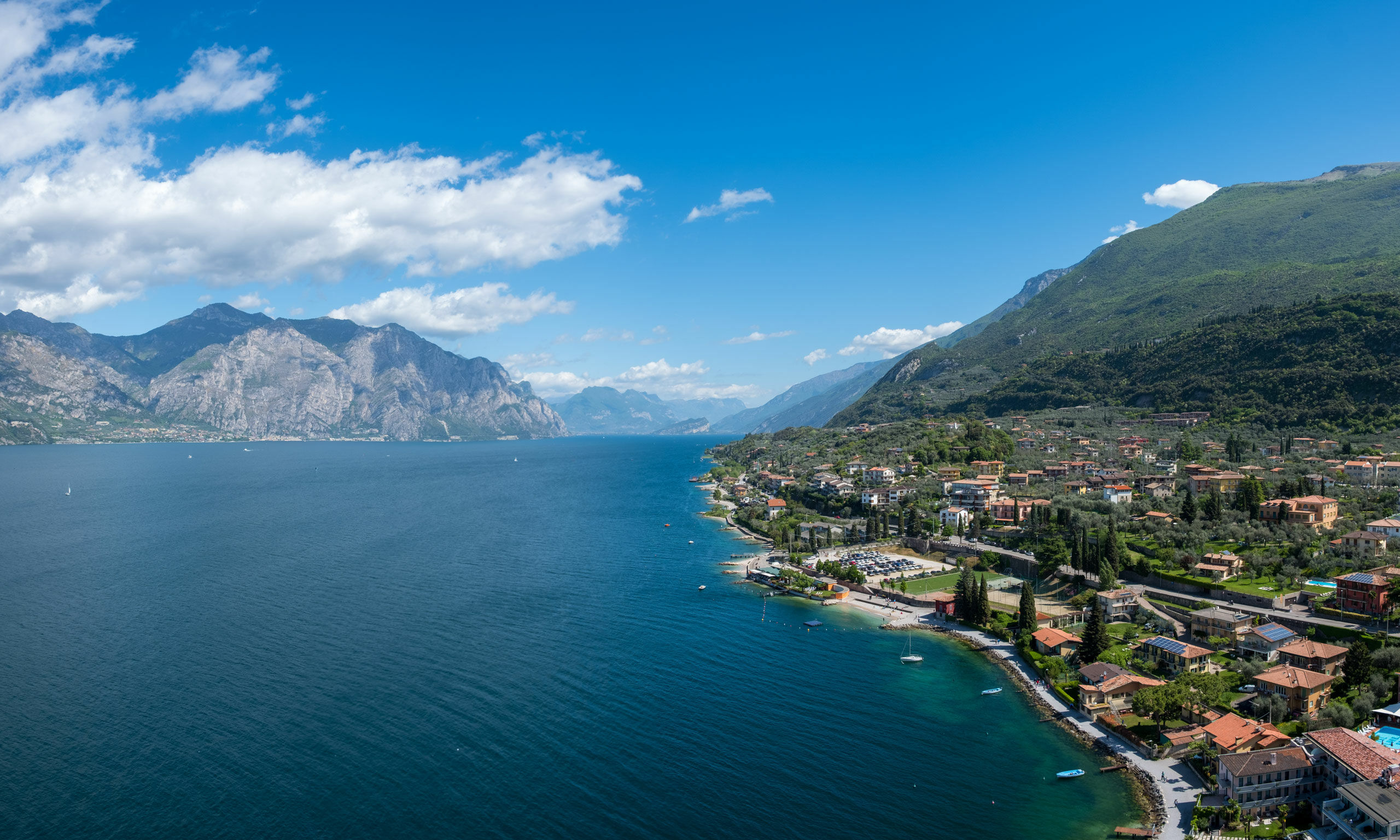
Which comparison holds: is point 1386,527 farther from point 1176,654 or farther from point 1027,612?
point 1027,612

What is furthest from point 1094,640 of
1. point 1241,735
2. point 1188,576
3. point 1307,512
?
point 1307,512

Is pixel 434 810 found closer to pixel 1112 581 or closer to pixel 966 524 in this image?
pixel 1112 581

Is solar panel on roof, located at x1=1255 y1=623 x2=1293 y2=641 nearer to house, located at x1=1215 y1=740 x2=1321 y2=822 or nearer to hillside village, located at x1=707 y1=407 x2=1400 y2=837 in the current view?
Result: hillside village, located at x1=707 y1=407 x2=1400 y2=837

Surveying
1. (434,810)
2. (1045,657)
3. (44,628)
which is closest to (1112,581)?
(1045,657)

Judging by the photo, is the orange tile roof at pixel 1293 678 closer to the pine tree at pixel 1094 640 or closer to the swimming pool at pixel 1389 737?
the swimming pool at pixel 1389 737

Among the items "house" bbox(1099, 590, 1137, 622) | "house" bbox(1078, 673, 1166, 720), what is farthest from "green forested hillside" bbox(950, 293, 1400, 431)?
"house" bbox(1078, 673, 1166, 720)

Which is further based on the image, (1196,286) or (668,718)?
(1196,286)
